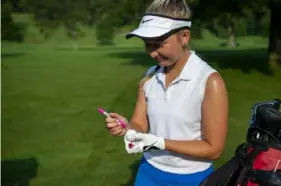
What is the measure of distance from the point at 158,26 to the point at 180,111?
406mm

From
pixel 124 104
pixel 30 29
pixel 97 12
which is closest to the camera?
pixel 124 104

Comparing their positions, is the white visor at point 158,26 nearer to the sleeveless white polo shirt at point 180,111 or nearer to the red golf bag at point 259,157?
the sleeveless white polo shirt at point 180,111

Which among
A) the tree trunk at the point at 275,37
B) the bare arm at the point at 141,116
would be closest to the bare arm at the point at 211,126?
the bare arm at the point at 141,116

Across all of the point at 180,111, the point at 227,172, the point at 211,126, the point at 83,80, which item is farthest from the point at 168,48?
the point at 83,80

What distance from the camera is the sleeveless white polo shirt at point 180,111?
2.42 meters

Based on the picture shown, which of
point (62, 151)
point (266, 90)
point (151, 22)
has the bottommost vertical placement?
point (266, 90)

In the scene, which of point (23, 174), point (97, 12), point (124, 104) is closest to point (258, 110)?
point (23, 174)

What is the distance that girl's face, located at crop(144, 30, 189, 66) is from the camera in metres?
2.40

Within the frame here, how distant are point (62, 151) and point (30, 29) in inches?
1154

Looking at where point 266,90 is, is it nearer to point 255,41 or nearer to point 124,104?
point 124,104

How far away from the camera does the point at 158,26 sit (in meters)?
2.39

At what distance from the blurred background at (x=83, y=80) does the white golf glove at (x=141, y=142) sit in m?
1.02

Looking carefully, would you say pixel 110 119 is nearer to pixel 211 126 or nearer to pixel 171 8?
pixel 211 126

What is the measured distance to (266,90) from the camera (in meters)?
14.9
